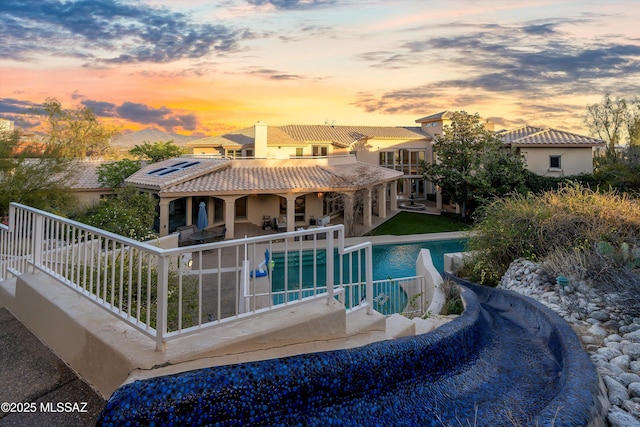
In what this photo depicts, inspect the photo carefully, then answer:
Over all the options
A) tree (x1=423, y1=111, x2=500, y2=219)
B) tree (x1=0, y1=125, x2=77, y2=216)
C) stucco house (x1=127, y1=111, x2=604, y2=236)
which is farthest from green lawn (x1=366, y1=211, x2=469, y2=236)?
tree (x1=0, y1=125, x2=77, y2=216)

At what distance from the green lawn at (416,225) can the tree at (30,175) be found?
16550 mm

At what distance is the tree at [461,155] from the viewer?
28.3 meters

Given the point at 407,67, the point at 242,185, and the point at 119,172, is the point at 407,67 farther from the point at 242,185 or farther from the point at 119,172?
the point at 119,172

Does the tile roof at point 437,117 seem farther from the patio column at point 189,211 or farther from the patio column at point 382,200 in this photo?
the patio column at point 189,211

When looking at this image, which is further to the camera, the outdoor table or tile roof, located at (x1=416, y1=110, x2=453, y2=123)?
tile roof, located at (x1=416, y1=110, x2=453, y2=123)

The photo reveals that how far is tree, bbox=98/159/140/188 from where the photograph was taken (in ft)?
82.1

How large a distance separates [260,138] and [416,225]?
14221 mm

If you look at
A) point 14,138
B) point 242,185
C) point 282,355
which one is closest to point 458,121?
point 242,185

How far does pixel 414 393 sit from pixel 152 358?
123 inches

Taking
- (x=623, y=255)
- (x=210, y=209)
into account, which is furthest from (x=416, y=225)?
(x=623, y=255)

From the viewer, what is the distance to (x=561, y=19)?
47.1 ft

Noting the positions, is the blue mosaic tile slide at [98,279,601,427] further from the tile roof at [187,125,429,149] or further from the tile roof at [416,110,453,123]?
the tile roof at [416,110,453,123]

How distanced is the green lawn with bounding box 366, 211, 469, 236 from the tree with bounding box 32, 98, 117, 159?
1198 inches

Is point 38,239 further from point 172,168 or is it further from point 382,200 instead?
point 382,200
